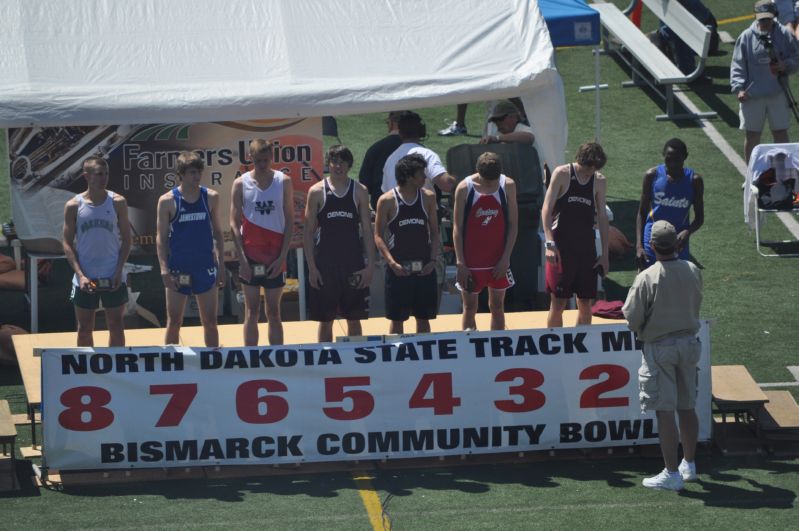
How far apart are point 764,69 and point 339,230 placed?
6.42m

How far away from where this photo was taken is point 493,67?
1178 centimetres

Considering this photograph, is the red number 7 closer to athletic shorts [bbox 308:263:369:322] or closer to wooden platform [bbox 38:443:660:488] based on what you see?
wooden platform [bbox 38:443:660:488]

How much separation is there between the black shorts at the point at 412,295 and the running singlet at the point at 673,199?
178 cm

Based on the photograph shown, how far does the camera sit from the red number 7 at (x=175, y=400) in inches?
359

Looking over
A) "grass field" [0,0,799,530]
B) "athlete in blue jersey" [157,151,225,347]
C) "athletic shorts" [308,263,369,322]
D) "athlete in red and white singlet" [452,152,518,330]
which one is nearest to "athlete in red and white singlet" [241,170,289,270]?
"athlete in blue jersey" [157,151,225,347]

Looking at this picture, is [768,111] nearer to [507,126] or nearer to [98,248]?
[507,126]

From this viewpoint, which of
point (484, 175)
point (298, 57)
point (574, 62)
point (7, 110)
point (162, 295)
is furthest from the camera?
point (574, 62)

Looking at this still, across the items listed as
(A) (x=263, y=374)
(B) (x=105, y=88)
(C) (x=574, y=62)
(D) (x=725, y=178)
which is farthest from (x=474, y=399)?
(C) (x=574, y=62)

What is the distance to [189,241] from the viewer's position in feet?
33.2

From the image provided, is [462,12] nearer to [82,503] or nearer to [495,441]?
[495,441]

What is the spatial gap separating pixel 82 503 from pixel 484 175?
3.65m

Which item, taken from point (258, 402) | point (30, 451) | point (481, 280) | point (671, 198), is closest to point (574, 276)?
point (481, 280)

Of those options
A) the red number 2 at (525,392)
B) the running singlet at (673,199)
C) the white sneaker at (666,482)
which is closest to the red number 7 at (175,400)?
the red number 2 at (525,392)

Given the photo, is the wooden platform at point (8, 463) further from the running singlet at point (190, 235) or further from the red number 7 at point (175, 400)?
the running singlet at point (190, 235)
